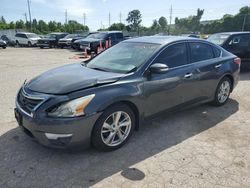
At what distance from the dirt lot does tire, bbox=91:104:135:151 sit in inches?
5.1

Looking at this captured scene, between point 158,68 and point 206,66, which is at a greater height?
point 158,68

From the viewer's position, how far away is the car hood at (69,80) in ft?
10.3

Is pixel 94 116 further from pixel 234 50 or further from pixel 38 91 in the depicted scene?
pixel 234 50

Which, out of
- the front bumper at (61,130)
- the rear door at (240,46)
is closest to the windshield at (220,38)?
the rear door at (240,46)

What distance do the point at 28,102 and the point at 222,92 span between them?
4064 mm

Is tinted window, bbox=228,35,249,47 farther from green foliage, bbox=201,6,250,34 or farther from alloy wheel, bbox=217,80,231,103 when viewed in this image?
green foliage, bbox=201,6,250,34

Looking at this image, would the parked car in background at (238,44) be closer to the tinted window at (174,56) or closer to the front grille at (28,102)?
the tinted window at (174,56)

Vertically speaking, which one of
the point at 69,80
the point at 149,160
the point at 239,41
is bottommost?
the point at 149,160

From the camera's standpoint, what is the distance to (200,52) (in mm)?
4719

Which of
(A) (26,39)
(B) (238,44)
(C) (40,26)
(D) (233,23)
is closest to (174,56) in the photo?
(B) (238,44)

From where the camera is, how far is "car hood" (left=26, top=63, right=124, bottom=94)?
313 cm

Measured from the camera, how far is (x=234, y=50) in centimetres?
899

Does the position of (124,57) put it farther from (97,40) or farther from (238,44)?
(97,40)

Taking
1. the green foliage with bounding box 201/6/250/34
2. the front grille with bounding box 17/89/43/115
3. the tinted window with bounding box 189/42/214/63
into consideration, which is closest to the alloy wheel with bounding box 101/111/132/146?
the front grille with bounding box 17/89/43/115
